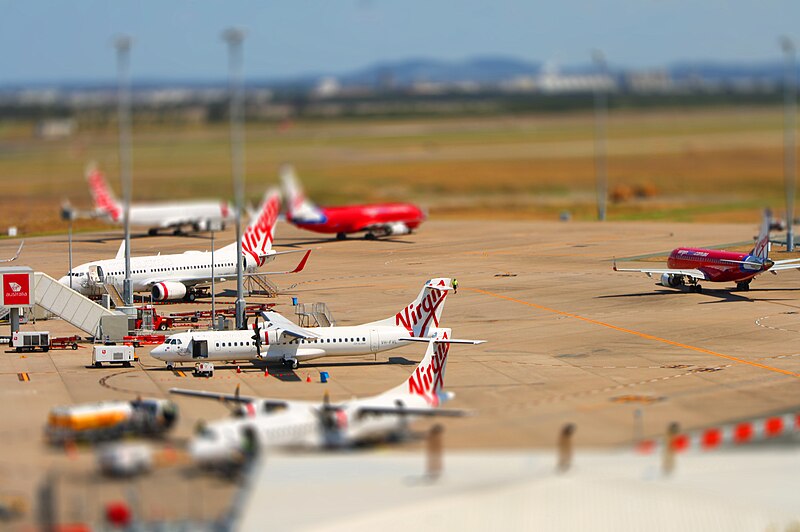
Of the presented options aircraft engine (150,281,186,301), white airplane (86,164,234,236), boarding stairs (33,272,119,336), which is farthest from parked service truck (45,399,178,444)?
white airplane (86,164,234,236)

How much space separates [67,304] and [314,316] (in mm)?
15814

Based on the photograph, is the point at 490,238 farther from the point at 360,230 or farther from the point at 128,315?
the point at 128,315

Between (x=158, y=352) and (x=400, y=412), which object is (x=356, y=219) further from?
(x=400, y=412)

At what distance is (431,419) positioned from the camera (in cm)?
5250

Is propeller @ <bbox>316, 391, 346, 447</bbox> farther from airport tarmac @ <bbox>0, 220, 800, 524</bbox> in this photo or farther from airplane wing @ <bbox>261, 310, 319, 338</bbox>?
airplane wing @ <bbox>261, 310, 319, 338</bbox>

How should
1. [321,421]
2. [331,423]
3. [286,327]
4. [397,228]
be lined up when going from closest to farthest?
[331,423], [321,421], [286,327], [397,228]

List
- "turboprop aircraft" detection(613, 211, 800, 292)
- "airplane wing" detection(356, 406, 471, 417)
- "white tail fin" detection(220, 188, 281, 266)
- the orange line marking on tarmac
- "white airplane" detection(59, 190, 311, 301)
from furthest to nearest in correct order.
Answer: "white tail fin" detection(220, 188, 281, 266) → "white airplane" detection(59, 190, 311, 301) → "turboprop aircraft" detection(613, 211, 800, 292) → the orange line marking on tarmac → "airplane wing" detection(356, 406, 471, 417)

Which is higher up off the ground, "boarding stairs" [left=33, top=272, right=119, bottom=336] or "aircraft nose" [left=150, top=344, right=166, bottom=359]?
"boarding stairs" [left=33, top=272, right=119, bottom=336]

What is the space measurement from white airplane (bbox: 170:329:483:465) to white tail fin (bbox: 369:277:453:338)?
13.1m

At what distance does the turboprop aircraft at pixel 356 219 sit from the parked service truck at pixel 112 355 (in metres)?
55.6

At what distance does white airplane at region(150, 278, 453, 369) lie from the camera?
68.9 metres

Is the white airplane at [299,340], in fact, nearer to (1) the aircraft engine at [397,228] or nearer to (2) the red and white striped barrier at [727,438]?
(2) the red and white striped barrier at [727,438]

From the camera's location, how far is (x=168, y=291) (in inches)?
3691

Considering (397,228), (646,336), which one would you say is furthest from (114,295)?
(397,228)
